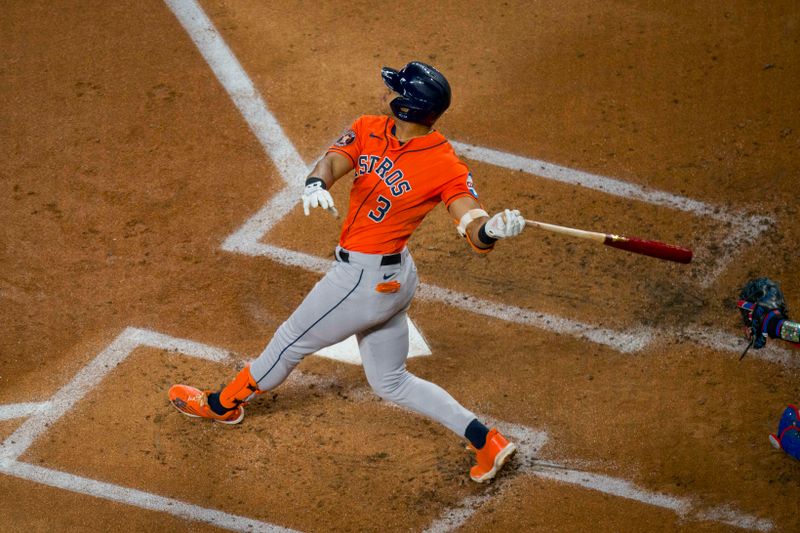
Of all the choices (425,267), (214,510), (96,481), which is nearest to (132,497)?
(96,481)

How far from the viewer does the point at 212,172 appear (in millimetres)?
7035

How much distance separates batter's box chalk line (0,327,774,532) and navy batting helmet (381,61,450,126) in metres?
1.82

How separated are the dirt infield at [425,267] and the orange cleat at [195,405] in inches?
3.4

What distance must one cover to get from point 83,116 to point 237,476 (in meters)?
3.57

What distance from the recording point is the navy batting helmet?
454cm

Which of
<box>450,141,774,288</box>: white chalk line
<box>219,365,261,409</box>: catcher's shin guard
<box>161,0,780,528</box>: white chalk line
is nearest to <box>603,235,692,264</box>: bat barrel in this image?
<box>161,0,780,528</box>: white chalk line

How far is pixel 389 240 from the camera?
185 inches

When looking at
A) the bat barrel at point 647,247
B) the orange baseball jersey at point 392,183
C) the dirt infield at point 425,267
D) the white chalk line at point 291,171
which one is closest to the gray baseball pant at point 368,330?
the orange baseball jersey at point 392,183

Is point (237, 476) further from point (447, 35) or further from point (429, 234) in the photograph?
point (447, 35)

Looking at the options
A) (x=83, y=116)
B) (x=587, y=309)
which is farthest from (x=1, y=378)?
(x=587, y=309)

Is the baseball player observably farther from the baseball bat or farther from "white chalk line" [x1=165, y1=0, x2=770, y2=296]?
"white chalk line" [x1=165, y1=0, x2=770, y2=296]

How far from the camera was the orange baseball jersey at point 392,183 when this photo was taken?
4.60 meters

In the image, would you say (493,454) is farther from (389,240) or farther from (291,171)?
(291,171)

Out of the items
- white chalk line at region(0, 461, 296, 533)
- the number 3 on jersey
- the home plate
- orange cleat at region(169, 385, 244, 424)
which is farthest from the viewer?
the home plate
